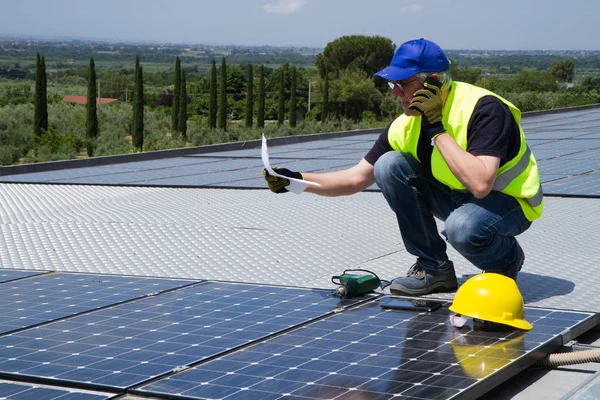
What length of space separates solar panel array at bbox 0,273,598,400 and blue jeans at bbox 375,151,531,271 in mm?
449

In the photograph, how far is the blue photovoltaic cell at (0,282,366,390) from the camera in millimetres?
3652

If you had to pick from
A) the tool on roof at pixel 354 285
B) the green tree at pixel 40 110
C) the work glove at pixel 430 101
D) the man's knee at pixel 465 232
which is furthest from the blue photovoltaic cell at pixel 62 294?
the green tree at pixel 40 110

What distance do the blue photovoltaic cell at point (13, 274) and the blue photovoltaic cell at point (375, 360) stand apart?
7.23 feet

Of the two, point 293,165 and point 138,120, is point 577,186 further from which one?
point 138,120

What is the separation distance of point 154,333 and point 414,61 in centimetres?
185

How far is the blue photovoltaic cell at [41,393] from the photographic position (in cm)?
333

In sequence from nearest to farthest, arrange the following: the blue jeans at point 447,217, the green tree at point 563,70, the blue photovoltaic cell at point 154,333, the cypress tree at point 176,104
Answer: the blue photovoltaic cell at point 154,333, the blue jeans at point 447,217, the cypress tree at point 176,104, the green tree at point 563,70

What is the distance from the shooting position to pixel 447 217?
16.5 ft

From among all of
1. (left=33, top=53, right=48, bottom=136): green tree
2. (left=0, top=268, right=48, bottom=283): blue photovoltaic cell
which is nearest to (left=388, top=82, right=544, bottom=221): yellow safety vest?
(left=0, top=268, right=48, bottom=283): blue photovoltaic cell

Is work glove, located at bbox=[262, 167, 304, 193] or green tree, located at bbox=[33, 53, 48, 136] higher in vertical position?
work glove, located at bbox=[262, 167, 304, 193]

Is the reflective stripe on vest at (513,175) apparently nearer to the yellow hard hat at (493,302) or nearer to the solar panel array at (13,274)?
the yellow hard hat at (493,302)

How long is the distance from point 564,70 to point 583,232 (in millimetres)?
121933

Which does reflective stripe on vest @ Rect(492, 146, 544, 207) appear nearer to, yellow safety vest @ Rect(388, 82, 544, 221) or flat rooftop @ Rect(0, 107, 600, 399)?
yellow safety vest @ Rect(388, 82, 544, 221)

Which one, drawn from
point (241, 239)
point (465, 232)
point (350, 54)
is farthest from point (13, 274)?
point (350, 54)
